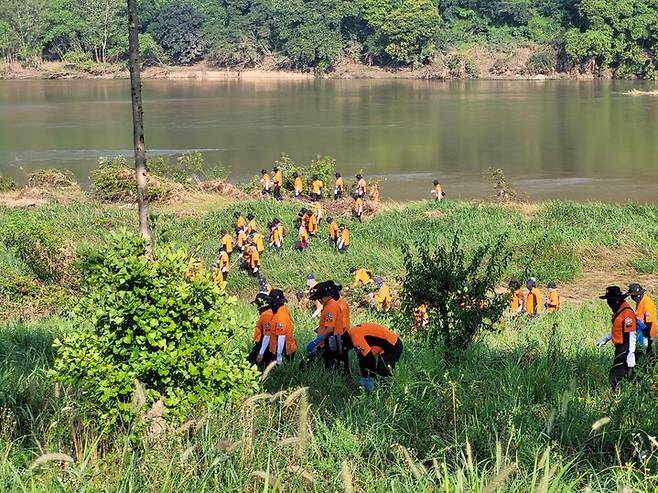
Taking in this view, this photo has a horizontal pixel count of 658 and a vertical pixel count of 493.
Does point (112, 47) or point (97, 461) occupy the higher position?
point (112, 47)

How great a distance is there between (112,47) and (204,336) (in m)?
86.9

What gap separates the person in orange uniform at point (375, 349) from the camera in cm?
775

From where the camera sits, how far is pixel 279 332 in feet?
26.2

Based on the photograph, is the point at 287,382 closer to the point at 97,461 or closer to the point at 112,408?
the point at 112,408

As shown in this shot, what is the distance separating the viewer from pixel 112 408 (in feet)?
17.9

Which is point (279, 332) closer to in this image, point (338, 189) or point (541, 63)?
point (338, 189)

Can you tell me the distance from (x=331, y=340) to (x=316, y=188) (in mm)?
16277

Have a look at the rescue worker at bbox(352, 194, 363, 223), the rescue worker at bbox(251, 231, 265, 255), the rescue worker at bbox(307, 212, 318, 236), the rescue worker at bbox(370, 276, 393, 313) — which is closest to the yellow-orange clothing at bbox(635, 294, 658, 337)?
the rescue worker at bbox(370, 276, 393, 313)

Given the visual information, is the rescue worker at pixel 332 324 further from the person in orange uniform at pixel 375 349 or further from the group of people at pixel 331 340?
the person in orange uniform at pixel 375 349

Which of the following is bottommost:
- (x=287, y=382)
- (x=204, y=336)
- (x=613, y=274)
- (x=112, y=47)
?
(x=613, y=274)

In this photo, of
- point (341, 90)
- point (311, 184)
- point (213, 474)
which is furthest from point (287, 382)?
point (341, 90)

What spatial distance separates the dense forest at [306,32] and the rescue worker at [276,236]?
66.5m

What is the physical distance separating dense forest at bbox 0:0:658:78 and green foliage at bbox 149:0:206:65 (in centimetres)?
10

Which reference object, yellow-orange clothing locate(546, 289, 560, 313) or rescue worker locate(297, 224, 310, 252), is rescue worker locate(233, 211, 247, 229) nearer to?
rescue worker locate(297, 224, 310, 252)
